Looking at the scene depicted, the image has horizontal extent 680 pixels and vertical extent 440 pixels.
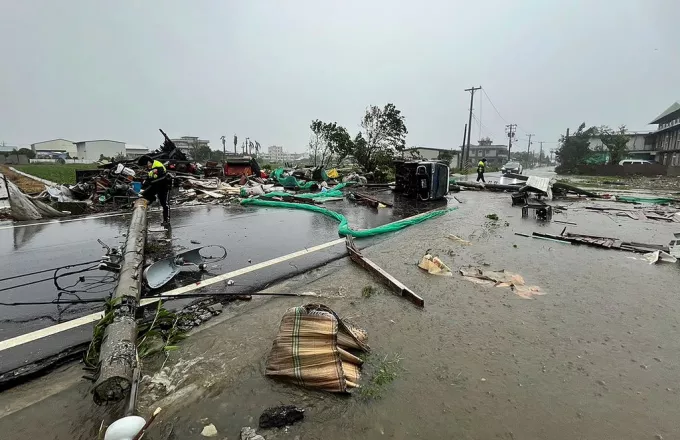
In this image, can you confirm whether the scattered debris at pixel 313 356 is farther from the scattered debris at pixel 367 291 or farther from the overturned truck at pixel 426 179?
the overturned truck at pixel 426 179

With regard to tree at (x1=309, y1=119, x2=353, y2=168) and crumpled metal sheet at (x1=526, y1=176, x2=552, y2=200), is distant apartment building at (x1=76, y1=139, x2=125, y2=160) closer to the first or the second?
tree at (x1=309, y1=119, x2=353, y2=168)

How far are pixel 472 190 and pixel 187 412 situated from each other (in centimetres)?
1916

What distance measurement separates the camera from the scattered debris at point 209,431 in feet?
6.81

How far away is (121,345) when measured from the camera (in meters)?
2.51

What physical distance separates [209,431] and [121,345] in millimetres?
1019

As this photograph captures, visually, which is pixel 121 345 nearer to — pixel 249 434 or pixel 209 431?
pixel 209 431

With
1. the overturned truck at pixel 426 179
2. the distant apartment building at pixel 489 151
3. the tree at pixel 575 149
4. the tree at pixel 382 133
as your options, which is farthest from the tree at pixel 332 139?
the distant apartment building at pixel 489 151

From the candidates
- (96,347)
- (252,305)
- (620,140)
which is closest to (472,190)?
(252,305)

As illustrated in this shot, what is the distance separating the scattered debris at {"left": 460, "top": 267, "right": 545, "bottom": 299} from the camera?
4381 mm

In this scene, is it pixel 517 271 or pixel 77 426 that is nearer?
pixel 77 426

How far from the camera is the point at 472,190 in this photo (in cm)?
1900

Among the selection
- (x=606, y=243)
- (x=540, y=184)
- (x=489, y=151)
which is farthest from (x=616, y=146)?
(x=489, y=151)

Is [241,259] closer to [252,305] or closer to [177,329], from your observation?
[252,305]

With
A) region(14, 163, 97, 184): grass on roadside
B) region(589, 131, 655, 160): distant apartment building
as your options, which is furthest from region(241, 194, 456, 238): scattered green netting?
→ region(589, 131, 655, 160): distant apartment building
